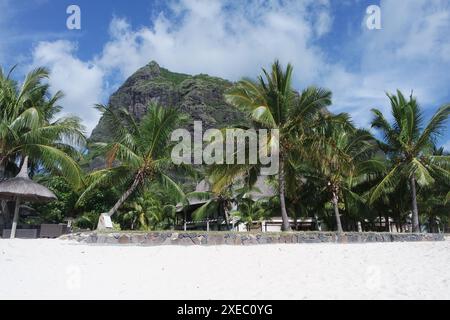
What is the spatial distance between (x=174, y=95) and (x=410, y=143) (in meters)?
80.7

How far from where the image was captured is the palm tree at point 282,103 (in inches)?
539

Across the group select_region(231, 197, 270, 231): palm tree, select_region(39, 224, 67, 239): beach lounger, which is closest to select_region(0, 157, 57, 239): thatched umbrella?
select_region(39, 224, 67, 239): beach lounger

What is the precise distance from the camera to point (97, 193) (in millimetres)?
24672

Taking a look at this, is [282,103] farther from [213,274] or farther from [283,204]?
[213,274]

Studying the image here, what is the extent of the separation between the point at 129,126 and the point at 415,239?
1172 centimetres

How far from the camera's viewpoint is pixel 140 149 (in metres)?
15.8

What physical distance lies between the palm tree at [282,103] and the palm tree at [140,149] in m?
3.15

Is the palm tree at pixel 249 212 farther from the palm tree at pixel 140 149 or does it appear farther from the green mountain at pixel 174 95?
the green mountain at pixel 174 95

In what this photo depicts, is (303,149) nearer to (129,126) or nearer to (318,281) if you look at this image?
(129,126)

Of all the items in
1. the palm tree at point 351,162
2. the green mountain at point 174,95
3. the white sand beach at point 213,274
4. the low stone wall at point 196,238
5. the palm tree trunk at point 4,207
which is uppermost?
the green mountain at point 174,95

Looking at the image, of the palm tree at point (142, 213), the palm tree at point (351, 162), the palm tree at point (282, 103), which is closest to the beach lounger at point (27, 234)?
the palm tree at point (282, 103)

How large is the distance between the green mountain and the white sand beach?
6373 cm

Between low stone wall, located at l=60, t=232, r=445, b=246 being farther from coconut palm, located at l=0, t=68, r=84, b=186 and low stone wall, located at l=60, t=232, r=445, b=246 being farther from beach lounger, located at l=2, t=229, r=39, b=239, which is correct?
coconut palm, located at l=0, t=68, r=84, b=186
